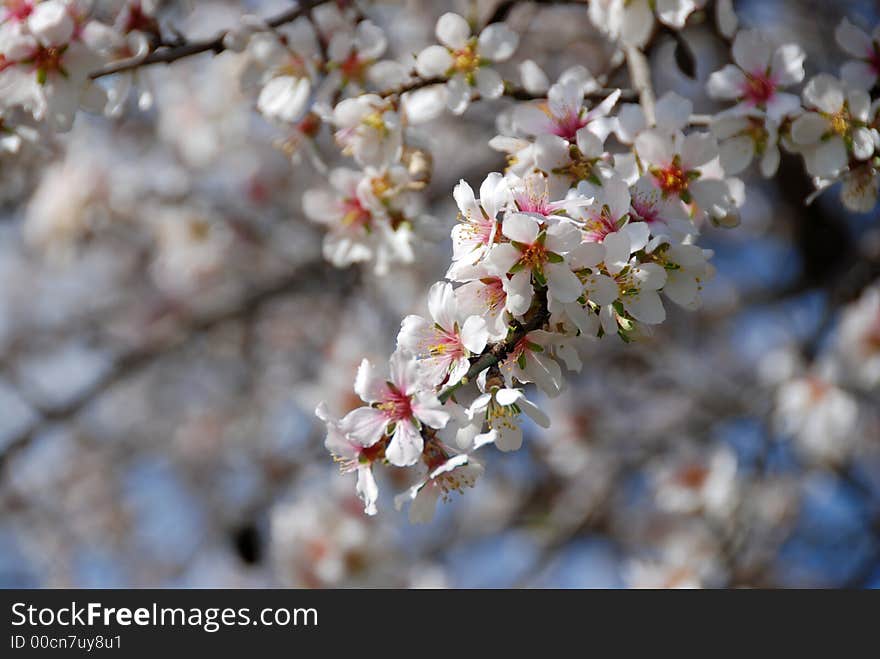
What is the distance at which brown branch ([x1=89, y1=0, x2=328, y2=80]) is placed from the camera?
1.48 metres

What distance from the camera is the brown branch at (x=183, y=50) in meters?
1.48

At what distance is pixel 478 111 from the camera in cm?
321

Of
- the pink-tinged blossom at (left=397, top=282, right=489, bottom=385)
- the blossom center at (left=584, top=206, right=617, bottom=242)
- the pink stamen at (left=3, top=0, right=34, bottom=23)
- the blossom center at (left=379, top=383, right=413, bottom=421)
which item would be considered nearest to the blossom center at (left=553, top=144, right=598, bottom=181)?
the blossom center at (left=584, top=206, right=617, bottom=242)

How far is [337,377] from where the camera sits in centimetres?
267

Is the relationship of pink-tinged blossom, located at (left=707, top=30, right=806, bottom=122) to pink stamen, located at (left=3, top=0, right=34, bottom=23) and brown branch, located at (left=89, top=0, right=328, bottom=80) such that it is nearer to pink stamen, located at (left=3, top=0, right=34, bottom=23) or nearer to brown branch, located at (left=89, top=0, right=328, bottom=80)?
brown branch, located at (left=89, top=0, right=328, bottom=80)

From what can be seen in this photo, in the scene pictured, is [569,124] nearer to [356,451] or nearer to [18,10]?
[356,451]

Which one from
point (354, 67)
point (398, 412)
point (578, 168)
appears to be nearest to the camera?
point (398, 412)

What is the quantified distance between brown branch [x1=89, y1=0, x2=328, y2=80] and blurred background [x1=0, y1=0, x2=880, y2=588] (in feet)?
2.46

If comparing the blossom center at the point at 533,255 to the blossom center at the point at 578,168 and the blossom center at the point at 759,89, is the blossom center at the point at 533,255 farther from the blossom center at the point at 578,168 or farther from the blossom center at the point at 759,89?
the blossom center at the point at 759,89

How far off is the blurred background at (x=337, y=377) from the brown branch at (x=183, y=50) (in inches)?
29.5

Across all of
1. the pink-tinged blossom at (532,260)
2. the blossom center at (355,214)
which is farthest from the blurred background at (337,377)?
the pink-tinged blossom at (532,260)

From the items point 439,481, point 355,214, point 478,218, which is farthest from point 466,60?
point 439,481

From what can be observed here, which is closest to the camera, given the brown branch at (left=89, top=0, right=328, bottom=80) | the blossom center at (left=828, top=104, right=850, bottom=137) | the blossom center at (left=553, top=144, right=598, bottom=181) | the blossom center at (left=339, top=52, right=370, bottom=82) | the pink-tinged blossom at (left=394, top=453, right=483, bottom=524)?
the pink-tinged blossom at (left=394, top=453, right=483, bottom=524)

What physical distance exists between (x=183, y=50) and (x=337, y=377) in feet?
4.30
